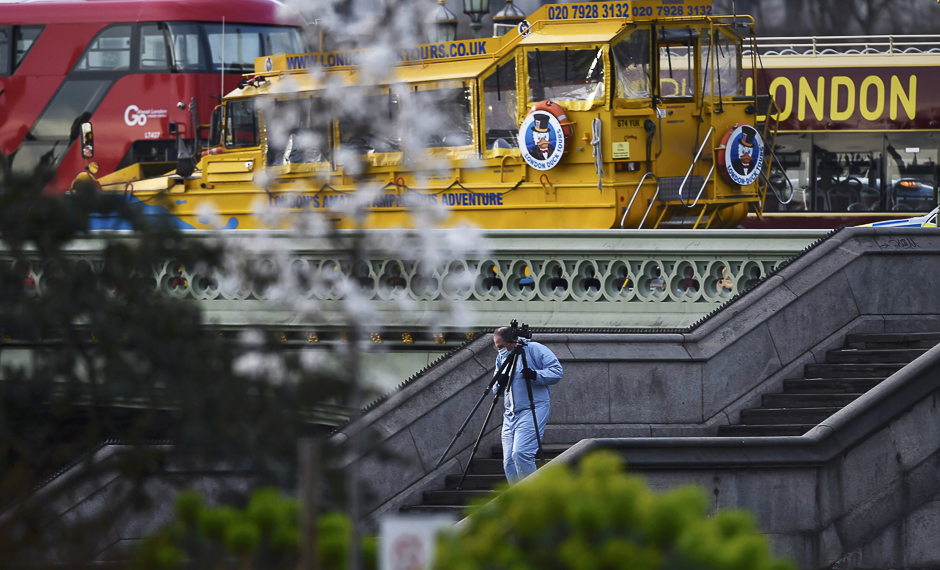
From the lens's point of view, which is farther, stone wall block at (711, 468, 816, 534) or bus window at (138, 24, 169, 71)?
bus window at (138, 24, 169, 71)

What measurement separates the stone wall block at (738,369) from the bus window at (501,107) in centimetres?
436

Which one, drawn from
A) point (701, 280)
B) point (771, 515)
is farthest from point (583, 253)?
point (771, 515)

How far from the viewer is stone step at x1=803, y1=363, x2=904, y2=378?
10000mm

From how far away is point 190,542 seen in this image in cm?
397

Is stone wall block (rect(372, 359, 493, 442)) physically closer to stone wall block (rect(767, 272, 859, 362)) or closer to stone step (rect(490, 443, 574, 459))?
stone step (rect(490, 443, 574, 459))

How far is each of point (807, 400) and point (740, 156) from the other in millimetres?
4614

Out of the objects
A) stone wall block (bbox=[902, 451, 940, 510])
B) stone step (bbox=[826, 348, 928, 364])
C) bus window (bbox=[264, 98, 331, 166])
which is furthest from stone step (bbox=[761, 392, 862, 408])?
bus window (bbox=[264, 98, 331, 166])

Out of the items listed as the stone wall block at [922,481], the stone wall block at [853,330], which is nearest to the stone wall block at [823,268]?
the stone wall block at [853,330]

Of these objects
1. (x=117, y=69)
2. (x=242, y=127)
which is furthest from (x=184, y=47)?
(x=242, y=127)

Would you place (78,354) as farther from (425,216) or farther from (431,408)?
(431,408)

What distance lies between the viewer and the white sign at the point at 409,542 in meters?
3.50

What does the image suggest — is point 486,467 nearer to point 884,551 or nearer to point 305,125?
point 884,551

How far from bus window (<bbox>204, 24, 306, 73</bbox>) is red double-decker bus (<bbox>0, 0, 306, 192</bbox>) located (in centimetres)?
2

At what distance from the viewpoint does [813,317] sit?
10.5 m
